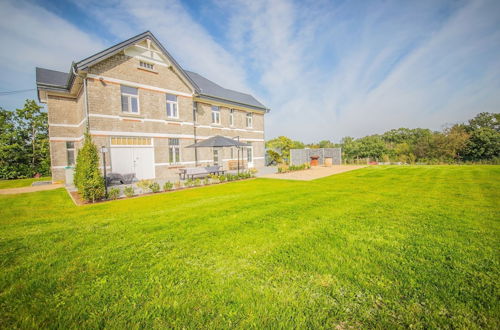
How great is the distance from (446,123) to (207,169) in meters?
37.1

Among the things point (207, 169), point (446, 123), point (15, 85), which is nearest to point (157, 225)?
point (207, 169)

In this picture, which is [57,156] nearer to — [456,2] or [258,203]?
[258,203]

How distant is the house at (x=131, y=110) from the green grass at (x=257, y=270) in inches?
296

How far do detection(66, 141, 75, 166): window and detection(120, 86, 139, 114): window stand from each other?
18.5ft

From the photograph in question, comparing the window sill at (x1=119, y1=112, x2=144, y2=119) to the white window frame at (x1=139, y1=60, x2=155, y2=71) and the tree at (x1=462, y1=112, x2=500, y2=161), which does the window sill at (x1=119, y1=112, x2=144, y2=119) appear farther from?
the tree at (x1=462, y1=112, x2=500, y2=161)

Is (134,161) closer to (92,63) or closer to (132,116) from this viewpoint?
(132,116)

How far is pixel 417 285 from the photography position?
2371mm

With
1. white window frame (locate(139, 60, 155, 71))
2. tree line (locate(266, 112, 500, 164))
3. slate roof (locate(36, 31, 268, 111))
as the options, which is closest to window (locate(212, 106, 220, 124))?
slate roof (locate(36, 31, 268, 111))

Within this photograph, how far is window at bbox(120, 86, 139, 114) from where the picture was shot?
1223cm

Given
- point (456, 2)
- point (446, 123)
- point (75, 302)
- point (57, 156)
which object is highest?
point (456, 2)

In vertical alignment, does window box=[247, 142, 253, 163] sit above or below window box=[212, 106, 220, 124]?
below

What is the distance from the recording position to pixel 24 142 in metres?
20.2

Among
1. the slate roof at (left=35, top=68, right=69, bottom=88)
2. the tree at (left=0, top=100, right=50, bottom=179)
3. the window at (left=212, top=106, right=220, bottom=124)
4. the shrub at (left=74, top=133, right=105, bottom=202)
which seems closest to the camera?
the shrub at (left=74, top=133, right=105, bottom=202)

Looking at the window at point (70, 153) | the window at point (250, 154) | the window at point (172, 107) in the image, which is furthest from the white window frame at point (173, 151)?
the window at point (250, 154)
